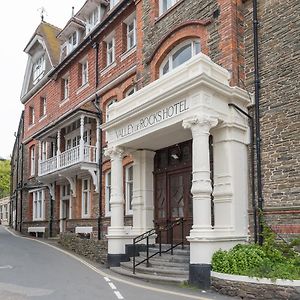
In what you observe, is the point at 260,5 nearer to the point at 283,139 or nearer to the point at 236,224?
the point at 283,139

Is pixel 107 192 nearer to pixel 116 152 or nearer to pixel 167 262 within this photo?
pixel 116 152

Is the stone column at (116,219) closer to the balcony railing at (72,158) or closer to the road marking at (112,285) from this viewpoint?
the road marking at (112,285)

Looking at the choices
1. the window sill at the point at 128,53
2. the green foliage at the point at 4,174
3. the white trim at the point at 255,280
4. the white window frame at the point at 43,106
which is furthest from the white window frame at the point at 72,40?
the green foliage at the point at 4,174

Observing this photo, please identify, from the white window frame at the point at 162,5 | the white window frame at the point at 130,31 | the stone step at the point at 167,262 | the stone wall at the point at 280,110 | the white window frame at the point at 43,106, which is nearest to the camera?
the stone wall at the point at 280,110

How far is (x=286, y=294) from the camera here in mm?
8891

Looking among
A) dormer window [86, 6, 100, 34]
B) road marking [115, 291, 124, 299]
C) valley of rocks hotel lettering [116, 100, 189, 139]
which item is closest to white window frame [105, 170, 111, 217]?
valley of rocks hotel lettering [116, 100, 189, 139]

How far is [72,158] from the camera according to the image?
69.4 feet

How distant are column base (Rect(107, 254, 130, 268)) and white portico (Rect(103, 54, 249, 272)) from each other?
114 millimetres

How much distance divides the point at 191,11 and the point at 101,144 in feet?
27.5

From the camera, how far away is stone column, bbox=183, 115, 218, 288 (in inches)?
412

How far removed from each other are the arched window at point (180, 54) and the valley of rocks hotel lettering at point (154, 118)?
265cm

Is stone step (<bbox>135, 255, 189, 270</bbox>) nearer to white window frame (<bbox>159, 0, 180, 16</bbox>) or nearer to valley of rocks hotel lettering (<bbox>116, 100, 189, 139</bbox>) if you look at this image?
valley of rocks hotel lettering (<bbox>116, 100, 189, 139</bbox>)

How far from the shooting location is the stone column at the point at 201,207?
34.4 ft

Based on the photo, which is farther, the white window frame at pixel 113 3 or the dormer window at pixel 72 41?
the dormer window at pixel 72 41
